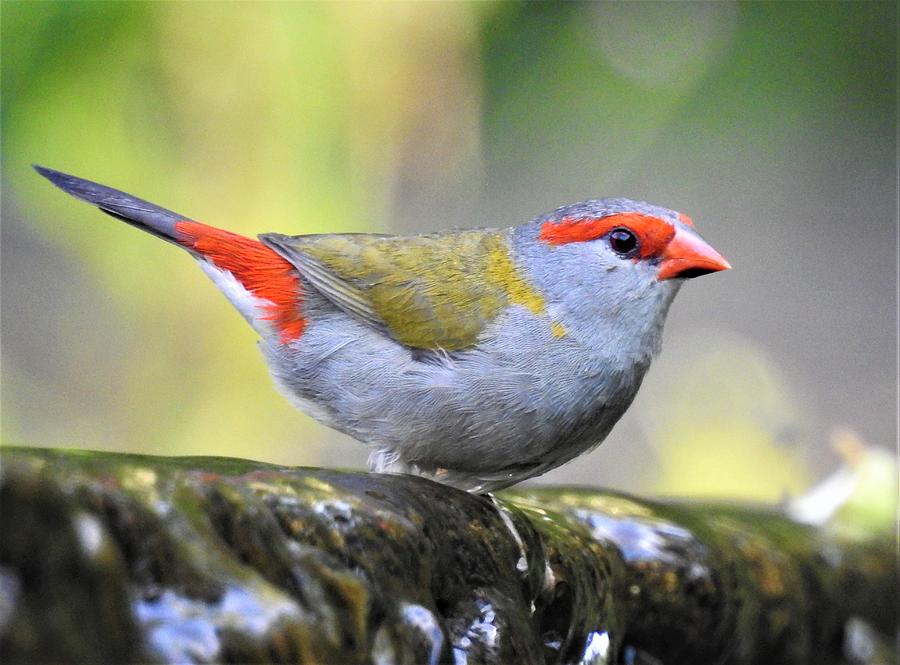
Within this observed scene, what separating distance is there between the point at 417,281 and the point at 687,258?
864 mm

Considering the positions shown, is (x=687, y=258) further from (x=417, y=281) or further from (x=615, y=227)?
(x=417, y=281)

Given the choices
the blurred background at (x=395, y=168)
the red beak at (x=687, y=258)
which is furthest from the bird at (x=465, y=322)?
the blurred background at (x=395, y=168)

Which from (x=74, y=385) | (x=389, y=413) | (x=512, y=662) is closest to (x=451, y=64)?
(x=74, y=385)

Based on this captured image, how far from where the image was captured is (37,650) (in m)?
1.58

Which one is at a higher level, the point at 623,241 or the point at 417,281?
the point at 623,241

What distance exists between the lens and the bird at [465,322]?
3.58 metres

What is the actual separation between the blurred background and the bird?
8.29 ft

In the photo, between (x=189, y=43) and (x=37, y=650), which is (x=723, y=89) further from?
(x=37, y=650)

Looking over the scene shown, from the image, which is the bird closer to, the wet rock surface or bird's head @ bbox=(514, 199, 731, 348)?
bird's head @ bbox=(514, 199, 731, 348)

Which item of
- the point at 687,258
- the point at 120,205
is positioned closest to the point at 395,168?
the point at 120,205

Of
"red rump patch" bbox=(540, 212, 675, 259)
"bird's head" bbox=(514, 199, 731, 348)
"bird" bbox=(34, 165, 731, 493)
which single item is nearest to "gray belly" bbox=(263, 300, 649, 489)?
"bird" bbox=(34, 165, 731, 493)

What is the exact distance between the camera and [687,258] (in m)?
3.74

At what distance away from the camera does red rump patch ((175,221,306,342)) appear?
13.2 feet

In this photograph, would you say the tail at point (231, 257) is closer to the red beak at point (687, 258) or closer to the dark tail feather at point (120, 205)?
the dark tail feather at point (120, 205)
